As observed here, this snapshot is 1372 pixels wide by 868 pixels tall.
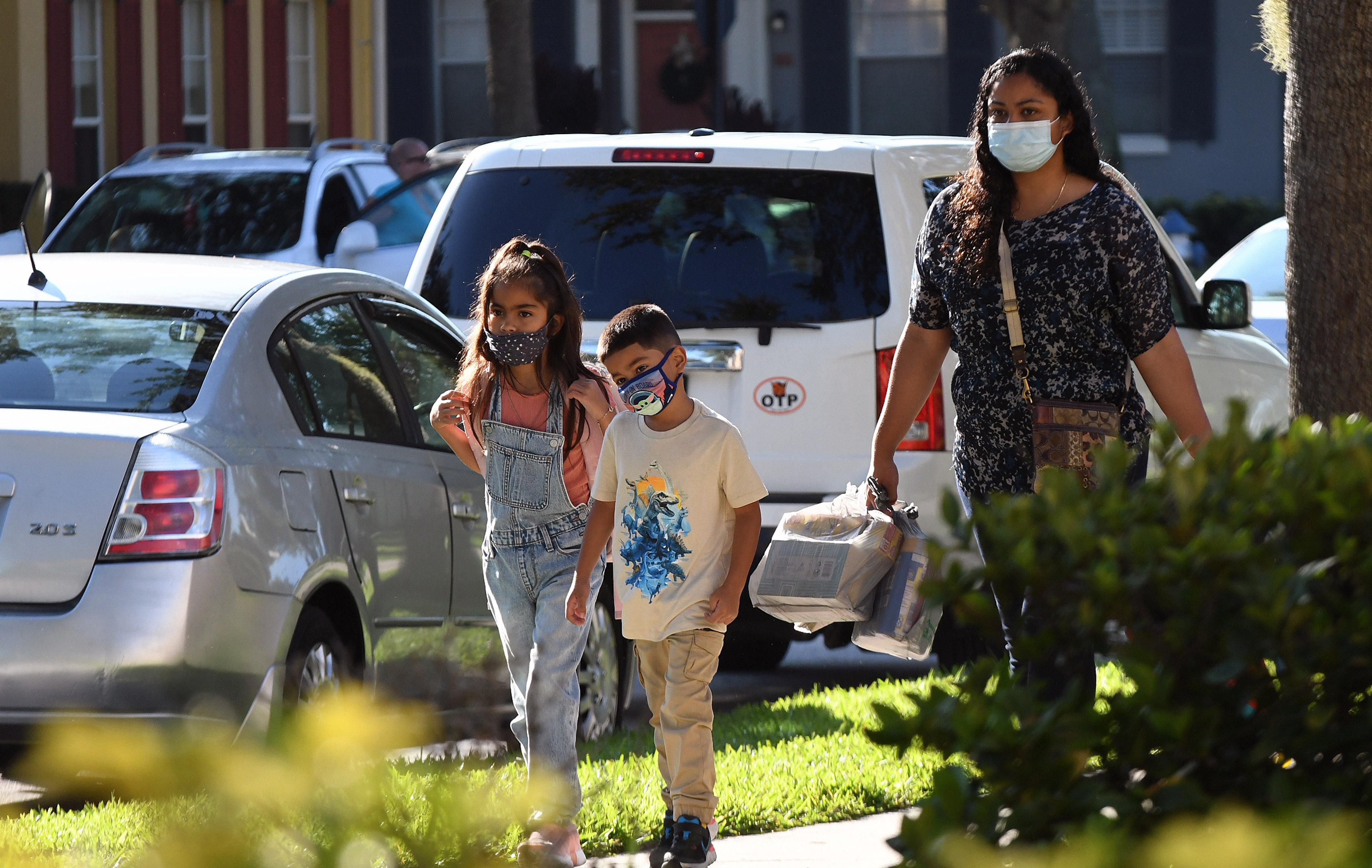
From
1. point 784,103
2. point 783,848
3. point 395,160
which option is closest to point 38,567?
point 783,848

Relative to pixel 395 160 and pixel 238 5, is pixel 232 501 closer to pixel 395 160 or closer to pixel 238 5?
pixel 395 160

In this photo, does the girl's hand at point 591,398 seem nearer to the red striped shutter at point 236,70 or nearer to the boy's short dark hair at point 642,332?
the boy's short dark hair at point 642,332

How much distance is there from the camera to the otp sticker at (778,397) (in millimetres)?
6594

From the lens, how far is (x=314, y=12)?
2848cm

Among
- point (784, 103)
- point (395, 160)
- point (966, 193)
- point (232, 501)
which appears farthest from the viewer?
point (784, 103)

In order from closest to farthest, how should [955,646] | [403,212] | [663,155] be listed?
[663,155]
[955,646]
[403,212]

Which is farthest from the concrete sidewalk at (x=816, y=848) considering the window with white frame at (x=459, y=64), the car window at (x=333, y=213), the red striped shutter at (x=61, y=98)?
the window with white frame at (x=459, y=64)

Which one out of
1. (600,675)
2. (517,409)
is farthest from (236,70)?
(517,409)

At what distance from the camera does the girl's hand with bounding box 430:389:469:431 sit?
5.09 metres

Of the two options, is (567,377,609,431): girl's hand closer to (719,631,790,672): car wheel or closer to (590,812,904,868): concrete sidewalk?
(590,812,904,868): concrete sidewalk

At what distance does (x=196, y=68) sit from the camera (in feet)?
89.2

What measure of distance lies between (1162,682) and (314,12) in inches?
1090

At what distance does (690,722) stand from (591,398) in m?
0.89

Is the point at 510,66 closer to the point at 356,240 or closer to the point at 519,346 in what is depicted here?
the point at 356,240
